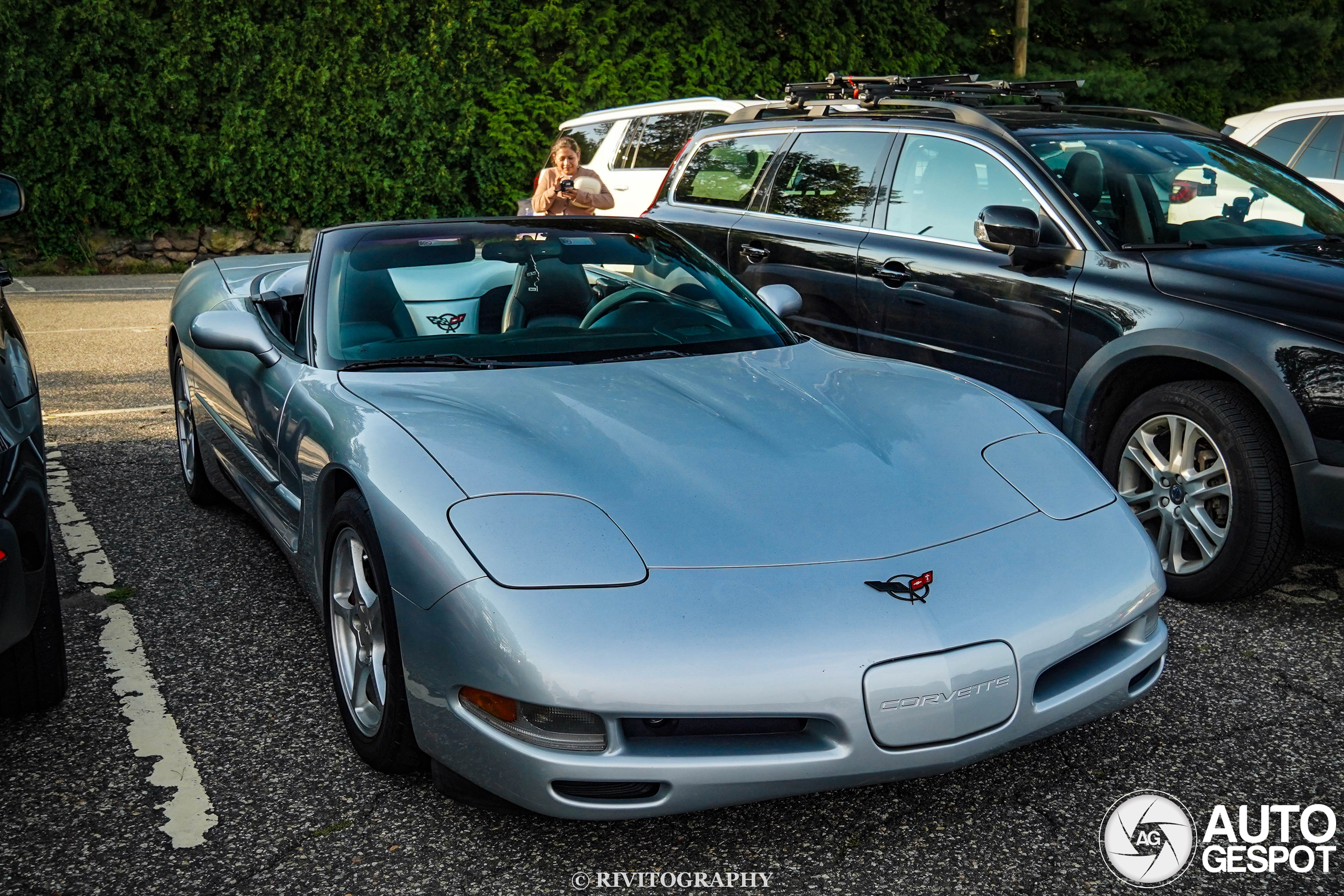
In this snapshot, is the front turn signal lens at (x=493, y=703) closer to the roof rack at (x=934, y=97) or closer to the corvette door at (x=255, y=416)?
the corvette door at (x=255, y=416)

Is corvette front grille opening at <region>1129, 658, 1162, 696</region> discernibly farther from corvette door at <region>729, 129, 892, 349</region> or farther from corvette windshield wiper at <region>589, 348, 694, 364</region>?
corvette door at <region>729, 129, 892, 349</region>

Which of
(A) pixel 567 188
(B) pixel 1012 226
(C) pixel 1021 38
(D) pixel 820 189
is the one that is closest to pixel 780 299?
(B) pixel 1012 226

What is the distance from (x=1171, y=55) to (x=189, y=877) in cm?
2689

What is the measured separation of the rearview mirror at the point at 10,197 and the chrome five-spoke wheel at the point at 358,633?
1.78 meters

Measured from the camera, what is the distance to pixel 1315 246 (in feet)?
15.0

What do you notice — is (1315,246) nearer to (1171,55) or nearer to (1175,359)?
(1175,359)

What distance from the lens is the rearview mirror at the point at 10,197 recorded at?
3822mm

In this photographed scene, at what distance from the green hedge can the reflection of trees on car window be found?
10.5 meters

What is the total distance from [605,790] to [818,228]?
3.84 metres

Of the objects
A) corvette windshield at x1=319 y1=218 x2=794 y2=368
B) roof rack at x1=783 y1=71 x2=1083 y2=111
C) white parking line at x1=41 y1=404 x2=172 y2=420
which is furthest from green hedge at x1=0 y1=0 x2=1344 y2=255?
corvette windshield at x1=319 y1=218 x2=794 y2=368

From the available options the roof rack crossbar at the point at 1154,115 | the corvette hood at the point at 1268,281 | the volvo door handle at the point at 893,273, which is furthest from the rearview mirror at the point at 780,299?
the roof rack crossbar at the point at 1154,115

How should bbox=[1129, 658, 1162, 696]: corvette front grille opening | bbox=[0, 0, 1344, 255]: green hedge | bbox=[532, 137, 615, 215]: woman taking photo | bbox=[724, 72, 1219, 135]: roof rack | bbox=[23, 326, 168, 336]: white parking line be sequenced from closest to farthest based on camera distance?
bbox=[1129, 658, 1162, 696]: corvette front grille opening < bbox=[724, 72, 1219, 135]: roof rack < bbox=[532, 137, 615, 215]: woman taking photo < bbox=[23, 326, 168, 336]: white parking line < bbox=[0, 0, 1344, 255]: green hedge

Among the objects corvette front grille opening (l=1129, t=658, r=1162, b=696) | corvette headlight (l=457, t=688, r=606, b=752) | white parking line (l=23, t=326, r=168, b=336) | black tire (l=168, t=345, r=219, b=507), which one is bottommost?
white parking line (l=23, t=326, r=168, b=336)

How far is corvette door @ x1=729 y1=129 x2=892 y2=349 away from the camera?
549 cm
